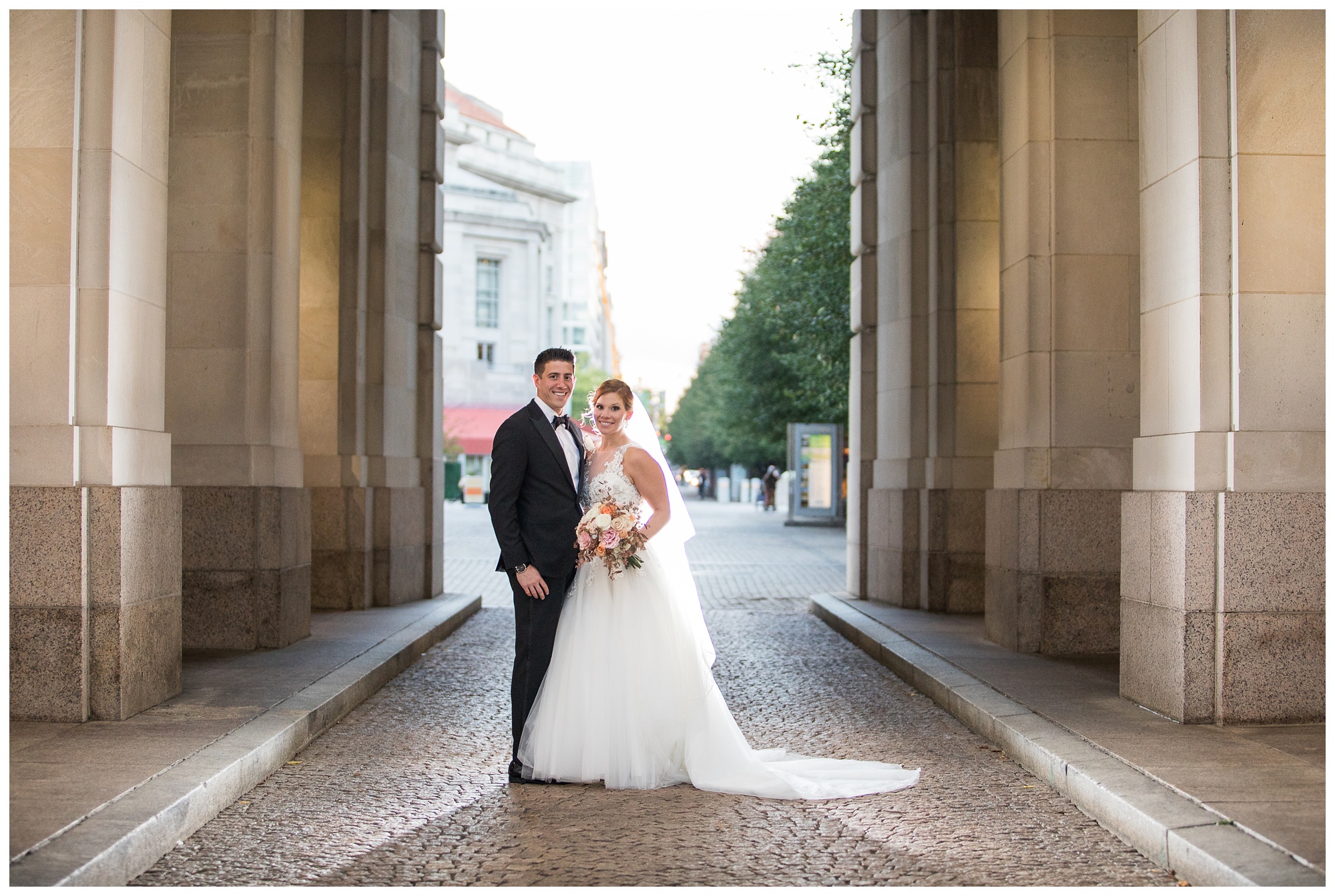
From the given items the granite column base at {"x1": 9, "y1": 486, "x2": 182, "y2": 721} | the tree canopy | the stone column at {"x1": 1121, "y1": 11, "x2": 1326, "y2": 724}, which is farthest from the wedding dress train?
the tree canopy

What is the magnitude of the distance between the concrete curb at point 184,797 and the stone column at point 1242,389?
479 cm

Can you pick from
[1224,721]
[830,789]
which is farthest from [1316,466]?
[830,789]

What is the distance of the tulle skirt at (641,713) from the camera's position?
5812 mm

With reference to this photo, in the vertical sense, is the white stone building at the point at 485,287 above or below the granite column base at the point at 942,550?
above

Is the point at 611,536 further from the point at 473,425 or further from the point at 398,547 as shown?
the point at 473,425

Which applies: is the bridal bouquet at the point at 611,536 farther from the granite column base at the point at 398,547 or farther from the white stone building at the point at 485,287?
the white stone building at the point at 485,287

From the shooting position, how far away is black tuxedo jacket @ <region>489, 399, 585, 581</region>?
236 inches

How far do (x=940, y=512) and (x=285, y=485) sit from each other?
6729mm

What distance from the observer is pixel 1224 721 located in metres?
6.45

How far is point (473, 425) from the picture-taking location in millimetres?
62406

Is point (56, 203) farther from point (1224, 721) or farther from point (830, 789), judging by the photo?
point (1224, 721)

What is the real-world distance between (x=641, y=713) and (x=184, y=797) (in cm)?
209

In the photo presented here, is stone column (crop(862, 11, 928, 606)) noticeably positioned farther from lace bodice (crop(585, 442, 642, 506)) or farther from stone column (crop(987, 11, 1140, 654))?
lace bodice (crop(585, 442, 642, 506))

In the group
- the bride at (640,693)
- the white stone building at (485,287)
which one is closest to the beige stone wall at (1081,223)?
the bride at (640,693)
